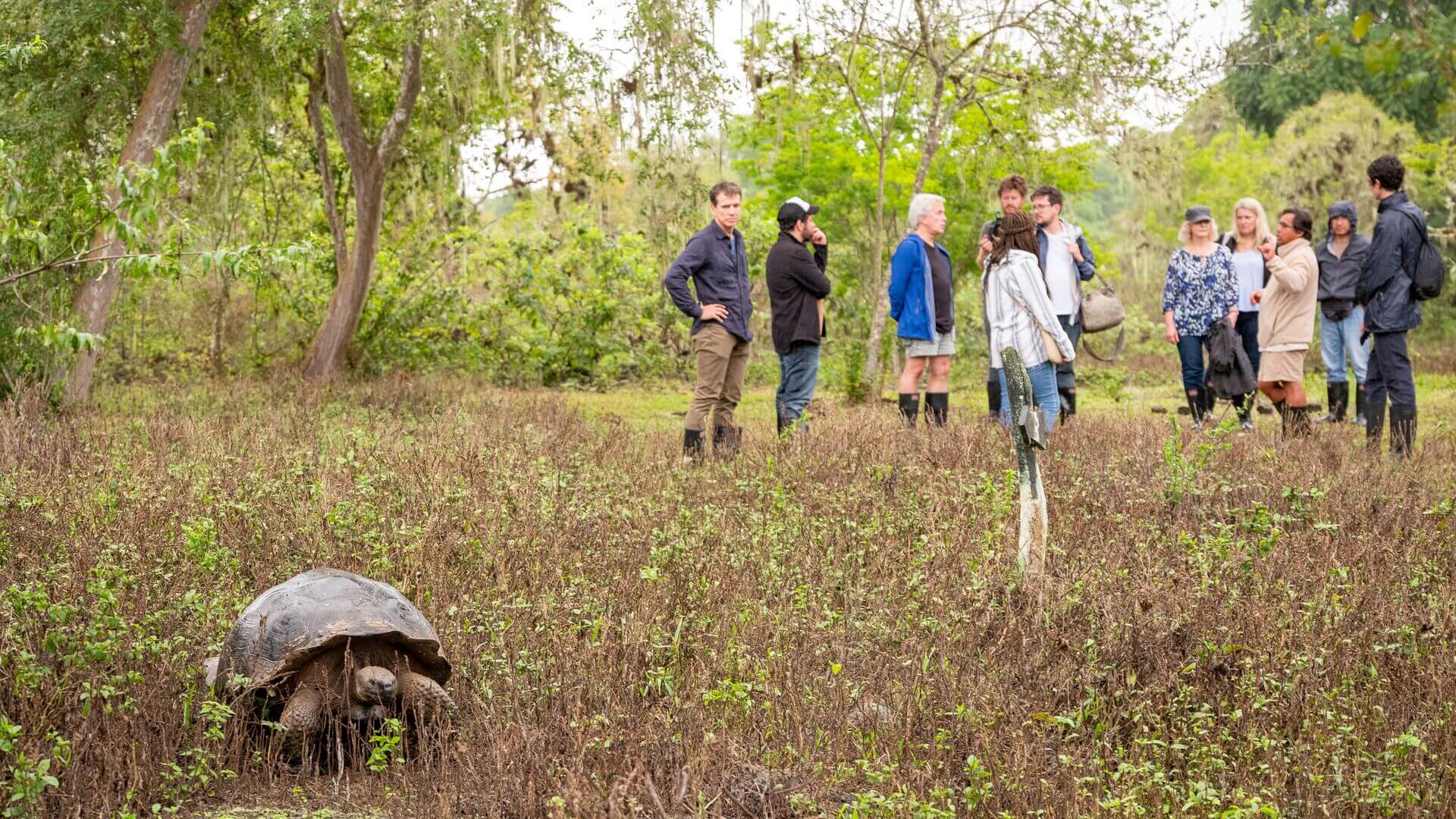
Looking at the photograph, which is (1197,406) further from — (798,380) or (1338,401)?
(798,380)

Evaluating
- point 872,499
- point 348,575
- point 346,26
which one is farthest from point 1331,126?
point 348,575

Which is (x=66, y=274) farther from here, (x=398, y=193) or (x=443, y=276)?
(x=443, y=276)

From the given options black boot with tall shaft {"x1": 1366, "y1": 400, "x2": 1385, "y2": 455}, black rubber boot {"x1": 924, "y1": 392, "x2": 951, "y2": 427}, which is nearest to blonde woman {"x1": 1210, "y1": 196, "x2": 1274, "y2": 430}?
black boot with tall shaft {"x1": 1366, "y1": 400, "x2": 1385, "y2": 455}

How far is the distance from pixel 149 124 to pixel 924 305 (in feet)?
23.1

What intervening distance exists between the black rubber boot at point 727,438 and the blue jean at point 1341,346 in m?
6.04

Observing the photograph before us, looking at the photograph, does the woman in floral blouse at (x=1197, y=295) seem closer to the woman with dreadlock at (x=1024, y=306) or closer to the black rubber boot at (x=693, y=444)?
the woman with dreadlock at (x=1024, y=306)

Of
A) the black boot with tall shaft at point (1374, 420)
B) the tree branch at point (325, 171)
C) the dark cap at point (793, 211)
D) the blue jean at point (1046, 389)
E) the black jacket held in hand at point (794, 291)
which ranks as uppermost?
the tree branch at point (325, 171)

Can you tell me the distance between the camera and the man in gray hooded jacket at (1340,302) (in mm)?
11891

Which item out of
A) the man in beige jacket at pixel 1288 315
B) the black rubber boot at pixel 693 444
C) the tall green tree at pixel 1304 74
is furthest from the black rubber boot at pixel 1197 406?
the black rubber boot at pixel 693 444

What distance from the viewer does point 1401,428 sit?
8844 mm

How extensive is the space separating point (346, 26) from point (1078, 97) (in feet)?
26.5

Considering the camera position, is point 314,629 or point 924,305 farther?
point 924,305

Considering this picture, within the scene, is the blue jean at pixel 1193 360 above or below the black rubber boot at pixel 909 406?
above

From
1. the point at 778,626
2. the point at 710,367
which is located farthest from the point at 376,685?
the point at 710,367
